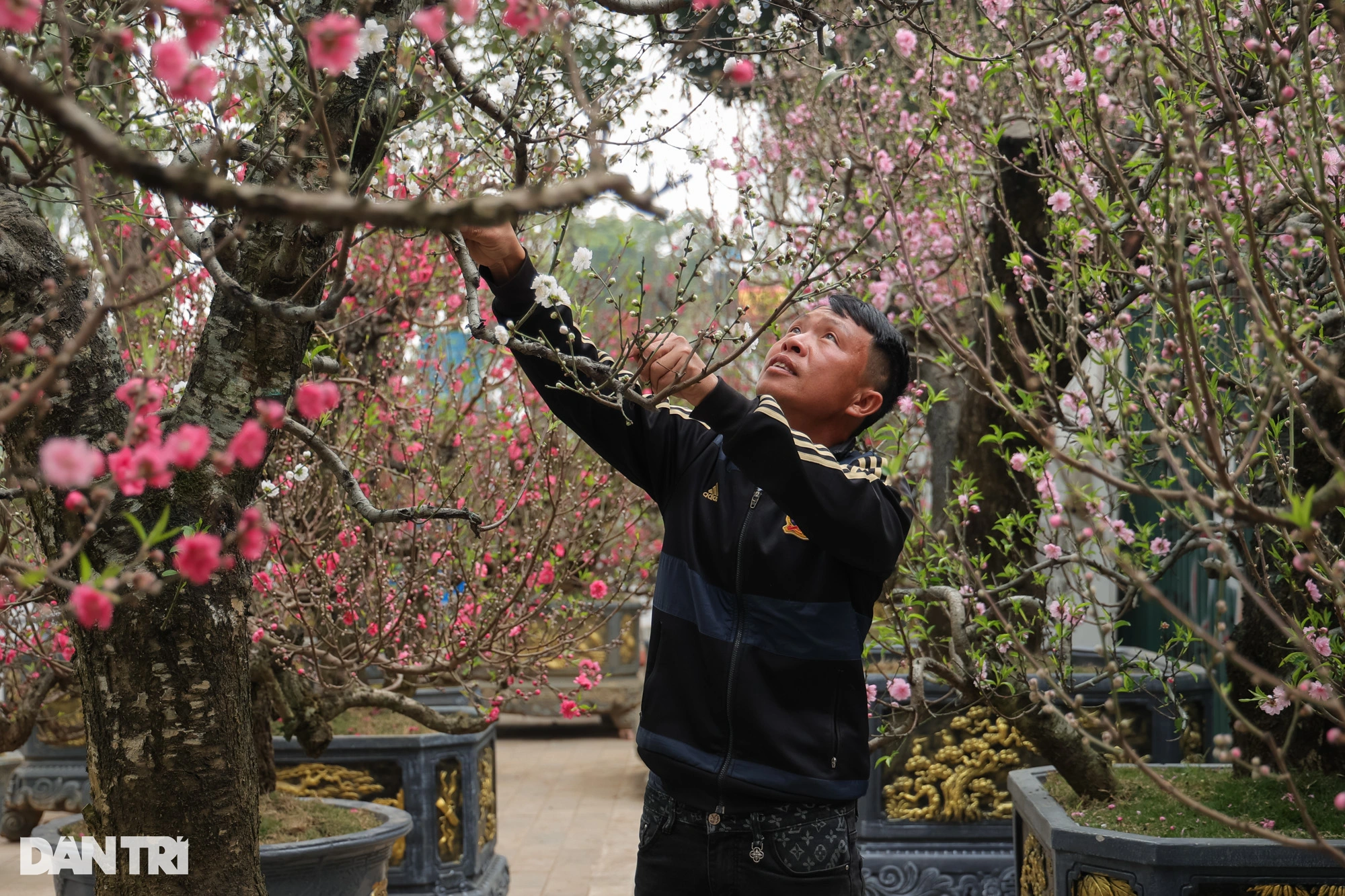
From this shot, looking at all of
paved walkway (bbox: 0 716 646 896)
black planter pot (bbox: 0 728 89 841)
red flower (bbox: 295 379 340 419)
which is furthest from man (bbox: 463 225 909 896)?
black planter pot (bbox: 0 728 89 841)

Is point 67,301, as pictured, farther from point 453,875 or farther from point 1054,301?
point 453,875

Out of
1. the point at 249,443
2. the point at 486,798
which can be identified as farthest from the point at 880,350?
the point at 486,798

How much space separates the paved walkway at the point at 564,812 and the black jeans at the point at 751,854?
13.0 ft

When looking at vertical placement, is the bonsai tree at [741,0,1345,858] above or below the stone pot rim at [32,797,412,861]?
above

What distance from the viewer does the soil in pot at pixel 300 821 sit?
3.75m

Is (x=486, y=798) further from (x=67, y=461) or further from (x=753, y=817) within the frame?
(x=67, y=461)

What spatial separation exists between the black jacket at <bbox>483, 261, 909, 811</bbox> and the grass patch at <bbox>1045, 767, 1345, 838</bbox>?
1341 millimetres

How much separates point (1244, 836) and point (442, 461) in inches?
145

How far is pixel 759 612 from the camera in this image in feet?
7.68

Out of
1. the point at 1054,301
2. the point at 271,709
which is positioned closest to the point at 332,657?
the point at 271,709

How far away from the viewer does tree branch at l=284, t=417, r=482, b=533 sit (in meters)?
2.27

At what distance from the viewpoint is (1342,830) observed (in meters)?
3.21

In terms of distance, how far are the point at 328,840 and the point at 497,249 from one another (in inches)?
91.0

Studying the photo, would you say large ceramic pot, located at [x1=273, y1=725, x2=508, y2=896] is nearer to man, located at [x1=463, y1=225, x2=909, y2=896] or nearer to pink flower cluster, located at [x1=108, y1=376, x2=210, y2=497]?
man, located at [x1=463, y1=225, x2=909, y2=896]
